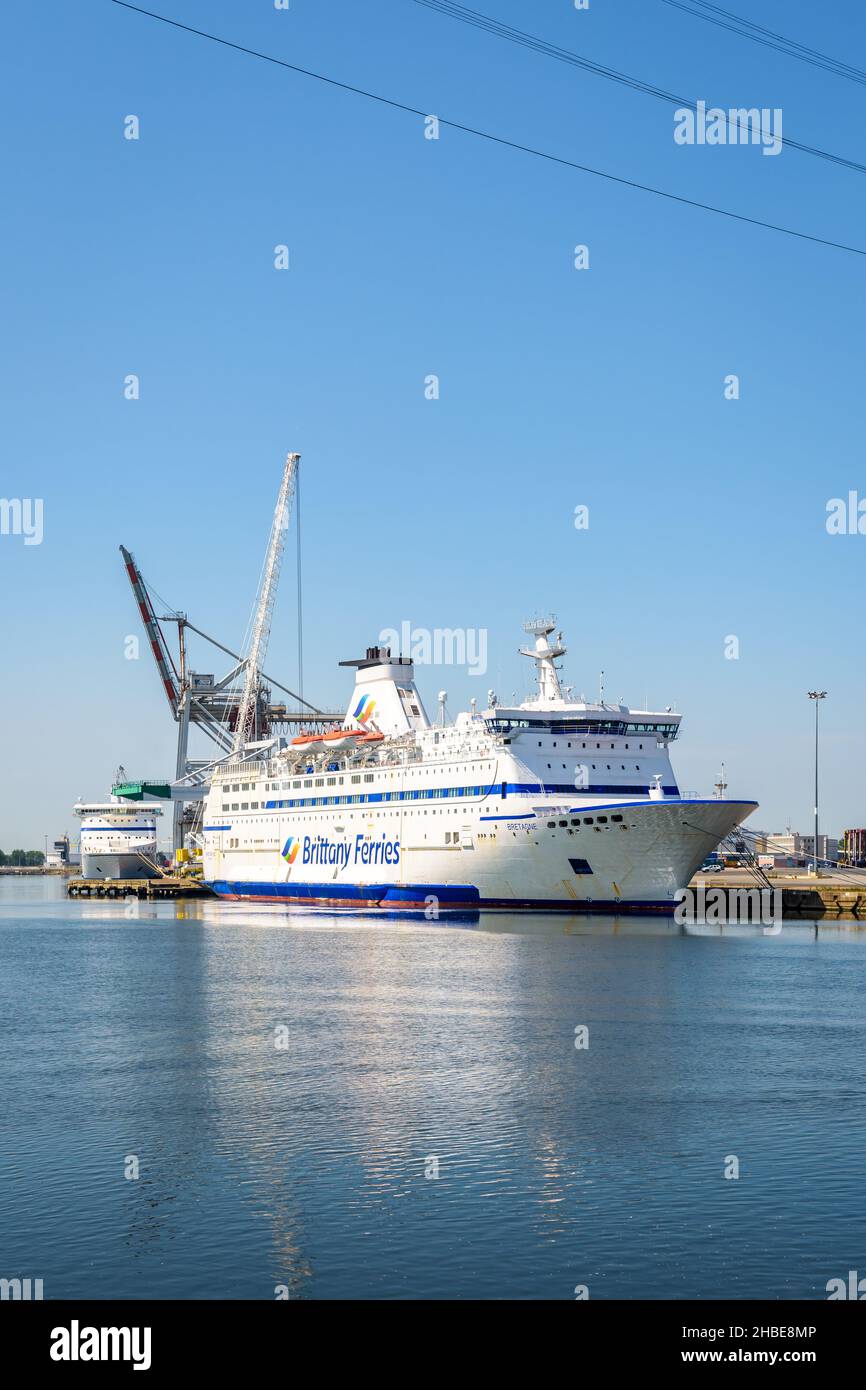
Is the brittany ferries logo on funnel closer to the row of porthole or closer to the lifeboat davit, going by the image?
the lifeboat davit

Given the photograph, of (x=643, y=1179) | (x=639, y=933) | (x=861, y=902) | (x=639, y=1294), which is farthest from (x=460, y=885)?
(x=639, y=1294)

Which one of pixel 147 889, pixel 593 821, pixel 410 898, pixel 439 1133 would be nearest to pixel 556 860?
pixel 593 821

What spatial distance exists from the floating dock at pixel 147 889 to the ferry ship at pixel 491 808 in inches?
883

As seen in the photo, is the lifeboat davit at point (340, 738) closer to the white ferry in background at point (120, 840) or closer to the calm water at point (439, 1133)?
the calm water at point (439, 1133)

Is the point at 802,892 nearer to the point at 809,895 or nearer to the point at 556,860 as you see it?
the point at 809,895

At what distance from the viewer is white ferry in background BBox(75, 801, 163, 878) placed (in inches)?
5561

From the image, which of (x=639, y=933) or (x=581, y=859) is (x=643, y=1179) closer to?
(x=639, y=933)

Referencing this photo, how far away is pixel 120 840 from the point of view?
14238cm

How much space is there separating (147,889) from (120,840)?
3348 centimetres

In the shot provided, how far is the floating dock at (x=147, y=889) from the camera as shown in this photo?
356 ft

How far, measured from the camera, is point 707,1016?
32.9 m

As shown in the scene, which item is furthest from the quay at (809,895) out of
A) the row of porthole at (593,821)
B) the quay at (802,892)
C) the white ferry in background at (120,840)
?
the white ferry in background at (120,840)

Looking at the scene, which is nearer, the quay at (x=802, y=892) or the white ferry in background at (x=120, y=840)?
the quay at (x=802, y=892)

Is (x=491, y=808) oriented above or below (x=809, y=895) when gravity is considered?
Answer: above
